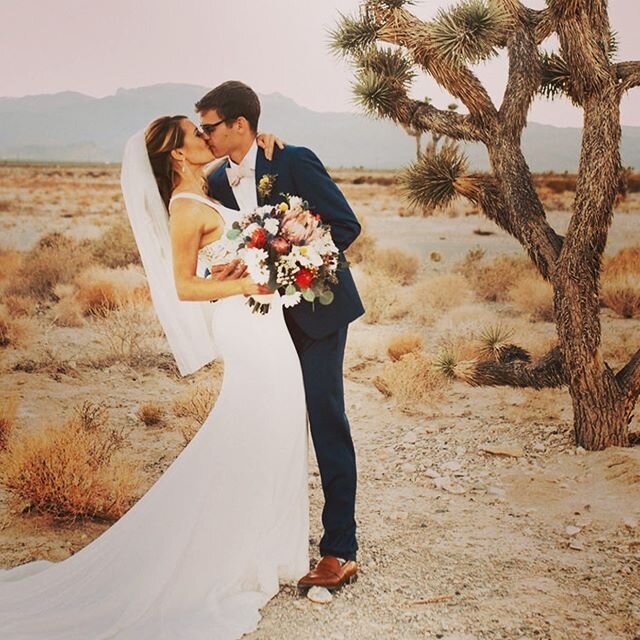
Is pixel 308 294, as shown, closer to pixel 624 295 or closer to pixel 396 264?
pixel 624 295

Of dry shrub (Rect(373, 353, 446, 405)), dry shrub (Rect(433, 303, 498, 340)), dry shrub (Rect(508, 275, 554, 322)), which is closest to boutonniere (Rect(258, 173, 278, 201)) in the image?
dry shrub (Rect(373, 353, 446, 405))

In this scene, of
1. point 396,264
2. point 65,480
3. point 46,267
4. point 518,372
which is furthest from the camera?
point 396,264

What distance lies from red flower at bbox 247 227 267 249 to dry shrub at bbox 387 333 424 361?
3.26 m

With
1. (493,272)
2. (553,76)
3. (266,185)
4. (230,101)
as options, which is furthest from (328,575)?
(493,272)

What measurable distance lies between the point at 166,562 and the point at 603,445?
255 cm

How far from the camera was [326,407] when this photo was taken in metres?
2.96

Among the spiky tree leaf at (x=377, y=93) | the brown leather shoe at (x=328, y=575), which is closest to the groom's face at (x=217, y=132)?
the brown leather shoe at (x=328, y=575)

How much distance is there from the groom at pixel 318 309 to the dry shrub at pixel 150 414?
229 cm

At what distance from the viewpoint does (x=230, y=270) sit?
2.91 m

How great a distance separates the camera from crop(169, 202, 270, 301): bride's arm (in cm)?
288

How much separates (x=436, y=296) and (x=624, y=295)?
1.38m

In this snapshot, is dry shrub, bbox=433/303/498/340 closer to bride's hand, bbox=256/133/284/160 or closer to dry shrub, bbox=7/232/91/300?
dry shrub, bbox=7/232/91/300

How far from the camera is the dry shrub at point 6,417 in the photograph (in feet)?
16.0

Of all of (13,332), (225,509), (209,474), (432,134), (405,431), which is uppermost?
(432,134)
